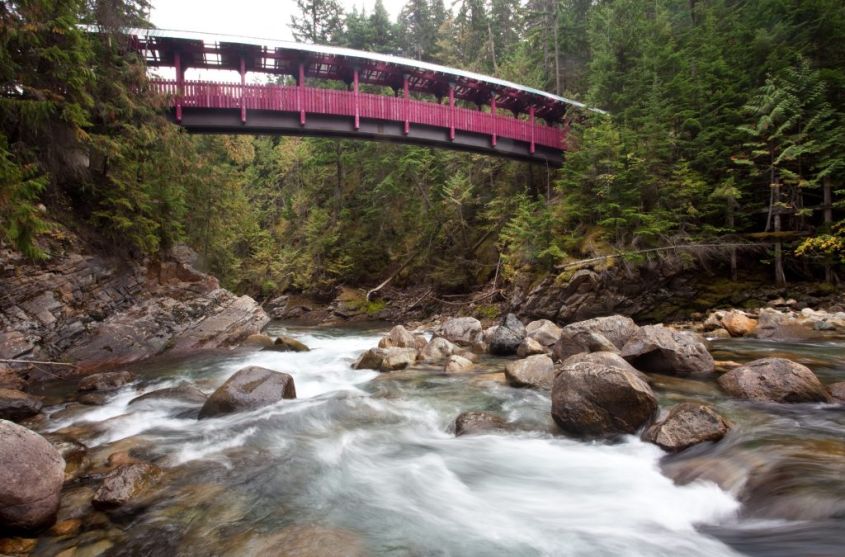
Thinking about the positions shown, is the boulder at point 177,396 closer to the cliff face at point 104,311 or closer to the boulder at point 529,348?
the cliff face at point 104,311

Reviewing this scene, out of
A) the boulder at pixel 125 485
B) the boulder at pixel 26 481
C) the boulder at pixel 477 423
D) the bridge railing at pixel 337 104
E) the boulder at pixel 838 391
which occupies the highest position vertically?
the bridge railing at pixel 337 104

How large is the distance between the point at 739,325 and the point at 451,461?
10774 millimetres

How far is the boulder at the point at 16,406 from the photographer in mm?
6059

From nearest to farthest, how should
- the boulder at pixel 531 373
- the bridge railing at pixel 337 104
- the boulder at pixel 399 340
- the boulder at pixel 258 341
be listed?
the boulder at pixel 531 373, the boulder at pixel 399 340, the boulder at pixel 258 341, the bridge railing at pixel 337 104

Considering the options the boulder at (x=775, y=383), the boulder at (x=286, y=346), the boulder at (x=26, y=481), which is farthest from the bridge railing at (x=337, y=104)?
the boulder at (x=775, y=383)

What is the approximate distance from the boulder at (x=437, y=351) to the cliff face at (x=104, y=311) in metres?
5.98

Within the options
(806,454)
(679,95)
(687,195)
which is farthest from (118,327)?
(679,95)

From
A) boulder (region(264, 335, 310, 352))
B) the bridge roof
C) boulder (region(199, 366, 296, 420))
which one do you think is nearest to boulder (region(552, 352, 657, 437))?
boulder (region(199, 366, 296, 420))

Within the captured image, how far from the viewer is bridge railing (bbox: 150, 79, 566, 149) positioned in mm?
13930

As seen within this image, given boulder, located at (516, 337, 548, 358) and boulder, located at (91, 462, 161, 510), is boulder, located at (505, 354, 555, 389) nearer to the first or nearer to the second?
boulder, located at (516, 337, 548, 358)

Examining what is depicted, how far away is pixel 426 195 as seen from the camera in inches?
936

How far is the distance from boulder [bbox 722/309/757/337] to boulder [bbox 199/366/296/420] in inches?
466

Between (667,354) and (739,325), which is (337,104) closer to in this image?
(667,354)

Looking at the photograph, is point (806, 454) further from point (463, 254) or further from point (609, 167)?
point (463, 254)
